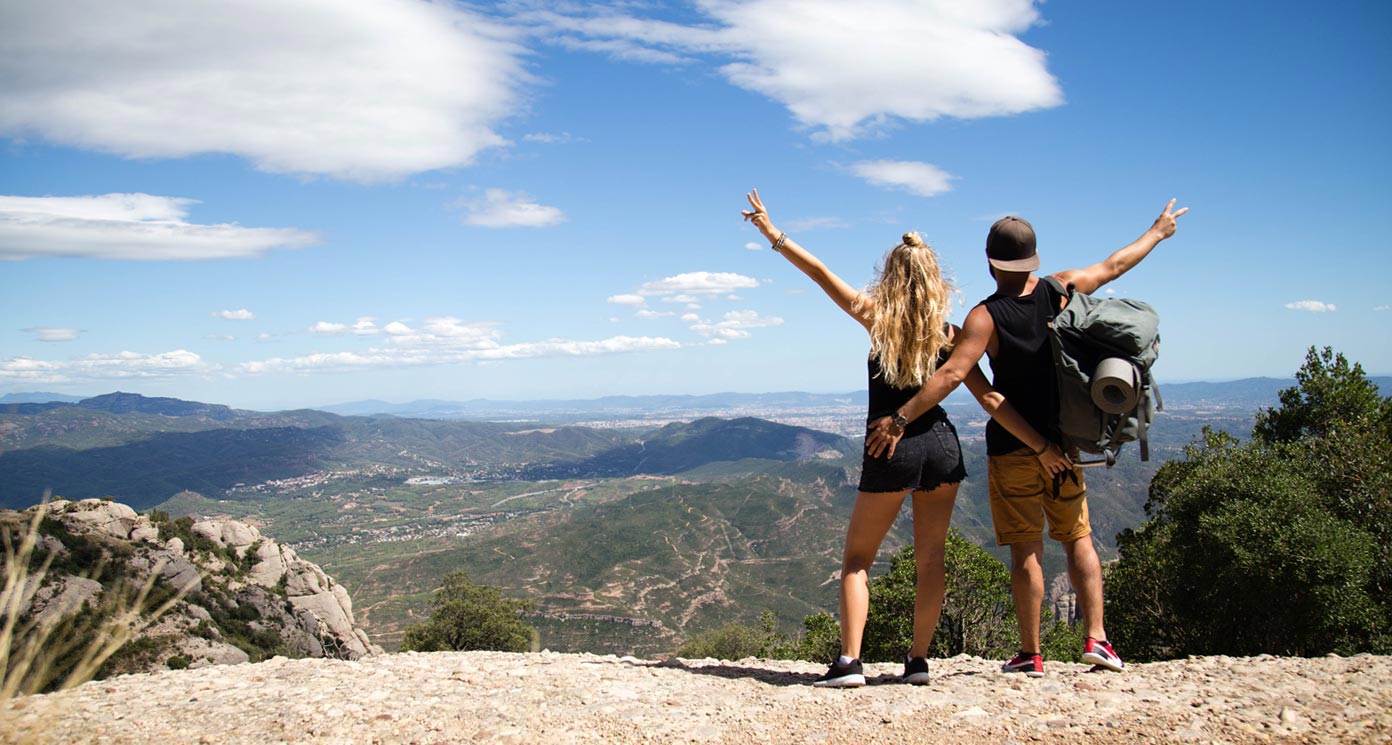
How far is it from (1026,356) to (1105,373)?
69cm

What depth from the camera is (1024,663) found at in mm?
6461

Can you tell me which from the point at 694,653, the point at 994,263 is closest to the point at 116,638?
the point at 994,263

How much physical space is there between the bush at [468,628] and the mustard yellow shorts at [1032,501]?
44.6 metres

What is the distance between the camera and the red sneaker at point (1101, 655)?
20.0 feet

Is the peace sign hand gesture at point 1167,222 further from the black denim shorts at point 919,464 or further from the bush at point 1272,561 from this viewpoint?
the bush at point 1272,561

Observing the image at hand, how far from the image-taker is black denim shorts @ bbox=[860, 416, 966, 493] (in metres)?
→ 5.77

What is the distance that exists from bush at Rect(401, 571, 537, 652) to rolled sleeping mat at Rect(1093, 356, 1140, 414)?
45758 mm

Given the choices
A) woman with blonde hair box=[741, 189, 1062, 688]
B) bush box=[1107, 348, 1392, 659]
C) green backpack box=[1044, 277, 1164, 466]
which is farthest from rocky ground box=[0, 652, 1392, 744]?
bush box=[1107, 348, 1392, 659]

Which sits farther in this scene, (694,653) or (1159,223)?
(694,653)

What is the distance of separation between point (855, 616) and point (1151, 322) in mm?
3328

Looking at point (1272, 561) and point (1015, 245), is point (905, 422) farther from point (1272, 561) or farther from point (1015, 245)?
point (1272, 561)

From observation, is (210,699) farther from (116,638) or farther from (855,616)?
(855,616)

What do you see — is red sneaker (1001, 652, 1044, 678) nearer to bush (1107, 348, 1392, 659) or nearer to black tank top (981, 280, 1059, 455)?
black tank top (981, 280, 1059, 455)

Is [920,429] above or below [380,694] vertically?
above
